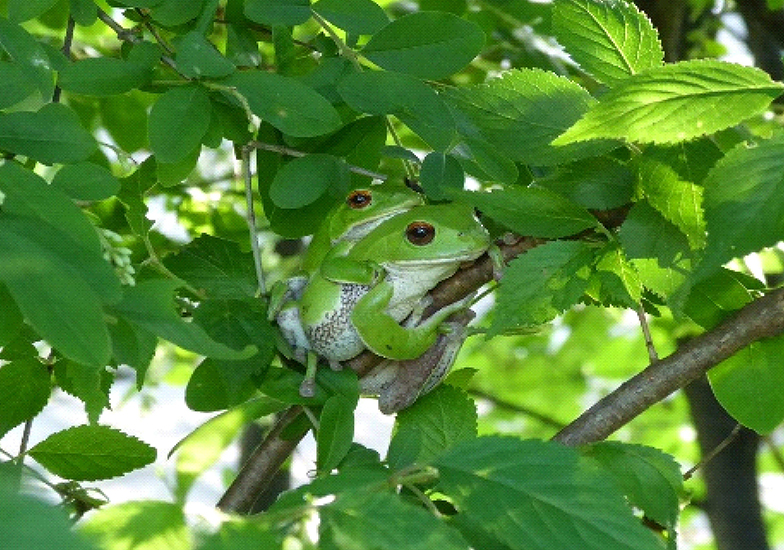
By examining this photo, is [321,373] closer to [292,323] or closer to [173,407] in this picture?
[292,323]

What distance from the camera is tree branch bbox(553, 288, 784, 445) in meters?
0.87

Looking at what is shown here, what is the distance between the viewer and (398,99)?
3.28 feet

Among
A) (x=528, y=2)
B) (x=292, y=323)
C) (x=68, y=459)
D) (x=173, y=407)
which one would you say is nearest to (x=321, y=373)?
(x=292, y=323)

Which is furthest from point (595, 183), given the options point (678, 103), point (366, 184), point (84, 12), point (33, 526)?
point (33, 526)

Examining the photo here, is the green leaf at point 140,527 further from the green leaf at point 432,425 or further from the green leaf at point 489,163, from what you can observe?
the green leaf at point 489,163

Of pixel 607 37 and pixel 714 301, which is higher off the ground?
pixel 607 37

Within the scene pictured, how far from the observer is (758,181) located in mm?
739

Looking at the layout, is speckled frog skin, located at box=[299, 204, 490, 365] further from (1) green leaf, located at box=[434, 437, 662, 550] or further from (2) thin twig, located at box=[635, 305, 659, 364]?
(1) green leaf, located at box=[434, 437, 662, 550]

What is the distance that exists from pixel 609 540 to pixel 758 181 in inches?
9.9

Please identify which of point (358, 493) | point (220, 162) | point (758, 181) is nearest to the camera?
point (358, 493)

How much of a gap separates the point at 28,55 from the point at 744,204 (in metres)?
0.51

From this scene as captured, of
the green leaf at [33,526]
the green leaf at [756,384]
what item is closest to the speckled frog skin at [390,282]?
the green leaf at [756,384]

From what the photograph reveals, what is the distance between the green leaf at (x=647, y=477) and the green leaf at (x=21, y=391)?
48cm

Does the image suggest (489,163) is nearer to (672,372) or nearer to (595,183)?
(595,183)
